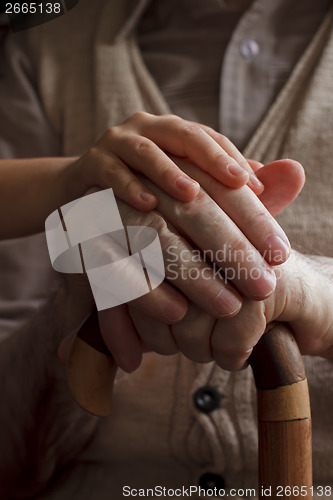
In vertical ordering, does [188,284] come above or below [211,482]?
above

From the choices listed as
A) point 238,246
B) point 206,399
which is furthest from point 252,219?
point 206,399

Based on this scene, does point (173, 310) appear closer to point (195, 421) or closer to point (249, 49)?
point (195, 421)

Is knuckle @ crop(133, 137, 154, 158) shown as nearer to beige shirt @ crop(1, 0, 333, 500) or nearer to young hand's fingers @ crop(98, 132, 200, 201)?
young hand's fingers @ crop(98, 132, 200, 201)

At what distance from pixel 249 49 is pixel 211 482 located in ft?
1.23

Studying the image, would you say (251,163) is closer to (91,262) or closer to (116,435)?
(91,262)

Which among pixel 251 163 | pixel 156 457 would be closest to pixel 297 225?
pixel 251 163

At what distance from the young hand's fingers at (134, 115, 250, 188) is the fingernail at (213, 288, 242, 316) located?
0.06 meters

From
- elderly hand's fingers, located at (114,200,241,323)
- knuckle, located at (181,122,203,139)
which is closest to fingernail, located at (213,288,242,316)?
elderly hand's fingers, located at (114,200,241,323)

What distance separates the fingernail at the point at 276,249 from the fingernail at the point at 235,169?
0.14 ft

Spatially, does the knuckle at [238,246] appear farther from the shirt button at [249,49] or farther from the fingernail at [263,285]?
the shirt button at [249,49]

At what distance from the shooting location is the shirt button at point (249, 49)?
47 centimetres

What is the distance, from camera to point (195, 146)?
11.5 inches

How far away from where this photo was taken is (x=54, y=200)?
0.39m

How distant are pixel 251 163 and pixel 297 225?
4.2 inches
